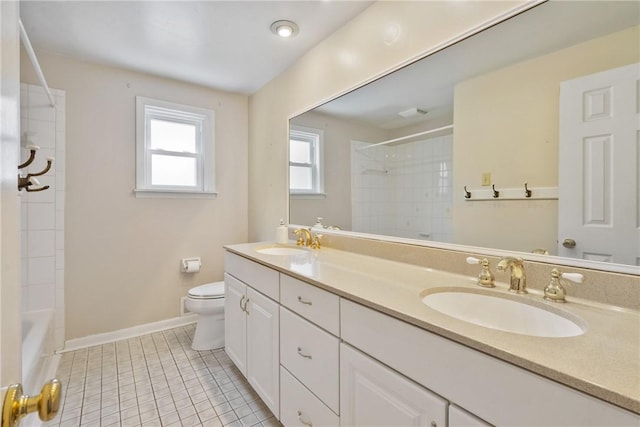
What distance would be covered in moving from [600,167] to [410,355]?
2.86 ft

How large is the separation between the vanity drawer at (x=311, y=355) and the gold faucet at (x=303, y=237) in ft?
2.62

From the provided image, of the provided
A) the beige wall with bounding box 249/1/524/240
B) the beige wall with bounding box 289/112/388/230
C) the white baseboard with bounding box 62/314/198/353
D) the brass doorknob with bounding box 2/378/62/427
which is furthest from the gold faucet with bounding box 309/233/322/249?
the brass doorknob with bounding box 2/378/62/427

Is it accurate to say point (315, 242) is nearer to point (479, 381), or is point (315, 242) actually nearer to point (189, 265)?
point (189, 265)

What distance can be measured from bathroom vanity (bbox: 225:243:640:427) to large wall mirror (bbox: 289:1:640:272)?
24 cm

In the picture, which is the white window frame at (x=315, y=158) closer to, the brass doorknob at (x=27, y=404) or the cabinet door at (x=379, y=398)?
the cabinet door at (x=379, y=398)

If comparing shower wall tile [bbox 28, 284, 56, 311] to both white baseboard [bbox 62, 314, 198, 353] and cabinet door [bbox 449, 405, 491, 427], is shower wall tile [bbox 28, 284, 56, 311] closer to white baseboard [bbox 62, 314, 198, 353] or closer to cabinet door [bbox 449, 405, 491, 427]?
white baseboard [bbox 62, 314, 198, 353]

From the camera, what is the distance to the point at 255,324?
167 centimetres

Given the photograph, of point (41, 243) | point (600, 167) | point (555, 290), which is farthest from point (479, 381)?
point (41, 243)

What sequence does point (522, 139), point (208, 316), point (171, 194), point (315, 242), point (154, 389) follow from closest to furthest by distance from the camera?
point (522, 139) → point (154, 389) → point (315, 242) → point (208, 316) → point (171, 194)

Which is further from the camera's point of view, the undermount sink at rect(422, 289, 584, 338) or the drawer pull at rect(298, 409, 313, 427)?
the drawer pull at rect(298, 409, 313, 427)

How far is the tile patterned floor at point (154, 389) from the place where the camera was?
1.59m

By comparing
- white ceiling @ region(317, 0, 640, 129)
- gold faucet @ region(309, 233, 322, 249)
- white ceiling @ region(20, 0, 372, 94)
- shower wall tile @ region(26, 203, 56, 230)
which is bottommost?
gold faucet @ region(309, 233, 322, 249)

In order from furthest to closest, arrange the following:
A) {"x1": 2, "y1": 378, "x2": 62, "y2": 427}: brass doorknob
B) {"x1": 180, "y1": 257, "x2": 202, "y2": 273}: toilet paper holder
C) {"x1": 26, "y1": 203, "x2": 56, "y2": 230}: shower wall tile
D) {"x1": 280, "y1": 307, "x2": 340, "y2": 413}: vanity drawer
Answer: {"x1": 180, "y1": 257, "x2": 202, "y2": 273}: toilet paper holder < {"x1": 26, "y1": 203, "x2": 56, "y2": 230}: shower wall tile < {"x1": 280, "y1": 307, "x2": 340, "y2": 413}: vanity drawer < {"x1": 2, "y1": 378, "x2": 62, "y2": 427}: brass doorknob

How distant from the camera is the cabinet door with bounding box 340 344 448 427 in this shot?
799 millimetres
